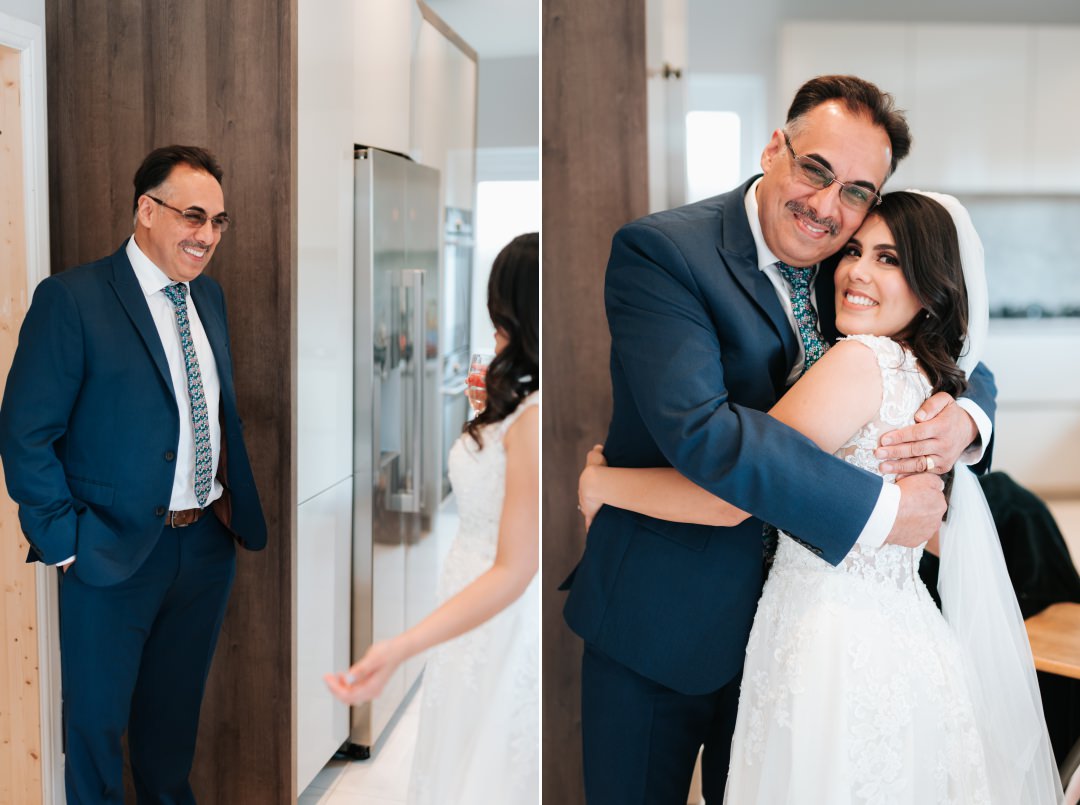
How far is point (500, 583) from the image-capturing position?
1524mm

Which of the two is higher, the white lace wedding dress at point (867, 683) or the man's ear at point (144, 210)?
the man's ear at point (144, 210)

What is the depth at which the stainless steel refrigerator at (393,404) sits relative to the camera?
1.36 meters

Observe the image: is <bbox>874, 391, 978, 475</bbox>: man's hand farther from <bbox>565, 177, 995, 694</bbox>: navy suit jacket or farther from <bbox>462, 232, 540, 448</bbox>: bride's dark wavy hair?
<bbox>462, 232, 540, 448</bbox>: bride's dark wavy hair

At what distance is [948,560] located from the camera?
4.95ft

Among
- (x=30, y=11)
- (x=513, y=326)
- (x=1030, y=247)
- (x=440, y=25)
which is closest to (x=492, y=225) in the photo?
(x=513, y=326)

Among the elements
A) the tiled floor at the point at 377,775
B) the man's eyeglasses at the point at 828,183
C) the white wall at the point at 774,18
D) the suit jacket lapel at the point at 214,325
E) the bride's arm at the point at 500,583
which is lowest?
the tiled floor at the point at 377,775

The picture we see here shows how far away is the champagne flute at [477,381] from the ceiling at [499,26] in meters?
0.49

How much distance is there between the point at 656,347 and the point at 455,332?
33 centimetres

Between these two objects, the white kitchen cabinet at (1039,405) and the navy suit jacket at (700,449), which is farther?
the white kitchen cabinet at (1039,405)

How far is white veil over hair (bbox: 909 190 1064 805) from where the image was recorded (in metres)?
1.50

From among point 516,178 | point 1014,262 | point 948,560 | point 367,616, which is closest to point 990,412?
point 948,560

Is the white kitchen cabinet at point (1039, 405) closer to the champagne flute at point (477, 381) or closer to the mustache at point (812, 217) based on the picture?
the mustache at point (812, 217)

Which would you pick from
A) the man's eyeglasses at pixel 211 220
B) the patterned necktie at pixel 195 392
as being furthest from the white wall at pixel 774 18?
the patterned necktie at pixel 195 392

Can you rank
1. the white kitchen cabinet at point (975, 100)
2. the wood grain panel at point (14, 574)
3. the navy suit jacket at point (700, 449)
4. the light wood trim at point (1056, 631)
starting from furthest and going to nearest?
the light wood trim at point (1056, 631), the white kitchen cabinet at point (975, 100), the wood grain panel at point (14, 574), the navy suit jacket at point (700, 449)
